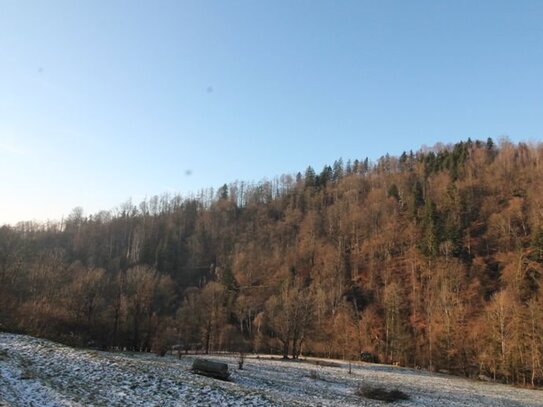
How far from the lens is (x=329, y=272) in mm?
127312

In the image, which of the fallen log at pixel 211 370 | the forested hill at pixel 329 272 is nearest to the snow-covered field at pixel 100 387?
the fallen log at pixel 211 370

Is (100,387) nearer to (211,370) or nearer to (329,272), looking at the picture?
(211,370)

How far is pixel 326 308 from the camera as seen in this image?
4163 inches

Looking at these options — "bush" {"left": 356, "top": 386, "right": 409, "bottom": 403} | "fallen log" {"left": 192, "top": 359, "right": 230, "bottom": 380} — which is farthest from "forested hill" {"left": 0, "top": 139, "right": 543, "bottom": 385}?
"bush" {"left": 356, "top": 386, "right": 409, "bottom": 403}

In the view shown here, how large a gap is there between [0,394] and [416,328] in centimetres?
8436

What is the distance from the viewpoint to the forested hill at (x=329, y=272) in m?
63.7

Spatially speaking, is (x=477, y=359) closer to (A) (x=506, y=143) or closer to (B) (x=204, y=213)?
(B) (x=204, y=213)

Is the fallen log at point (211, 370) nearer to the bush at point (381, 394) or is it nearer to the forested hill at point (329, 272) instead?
the bush at point (381, 394)

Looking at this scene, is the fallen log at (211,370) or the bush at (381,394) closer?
the bush at (381,394)

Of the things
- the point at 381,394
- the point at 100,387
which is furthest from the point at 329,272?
the point at 100,387

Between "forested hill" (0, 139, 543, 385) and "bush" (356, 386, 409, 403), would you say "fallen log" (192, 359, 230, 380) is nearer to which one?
"bush" (356, 386, 409, 403)

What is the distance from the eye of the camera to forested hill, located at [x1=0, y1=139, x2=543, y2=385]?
63.7 m

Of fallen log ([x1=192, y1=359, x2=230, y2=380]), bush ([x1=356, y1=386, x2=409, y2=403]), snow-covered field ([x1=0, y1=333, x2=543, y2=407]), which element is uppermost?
snow-covered field ([x1=0, y1=333, x2=543, y2=407])

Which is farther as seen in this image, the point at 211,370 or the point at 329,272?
the point at 329,272
